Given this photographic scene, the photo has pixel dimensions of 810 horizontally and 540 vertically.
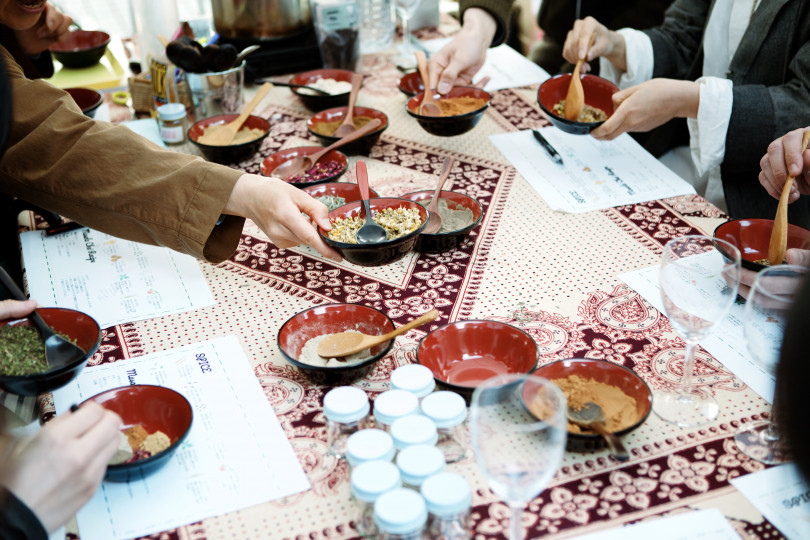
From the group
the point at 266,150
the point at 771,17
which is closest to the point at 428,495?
the point at 266,150

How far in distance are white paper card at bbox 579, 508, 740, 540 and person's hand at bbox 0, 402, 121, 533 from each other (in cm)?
55

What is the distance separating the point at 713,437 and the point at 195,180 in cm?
90

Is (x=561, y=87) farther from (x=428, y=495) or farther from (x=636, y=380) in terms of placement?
(x=428, y=495)

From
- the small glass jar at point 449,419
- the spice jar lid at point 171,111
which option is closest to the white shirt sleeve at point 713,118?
the small glass jar at point 449,419

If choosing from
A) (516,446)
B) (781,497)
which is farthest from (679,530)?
(516,446)

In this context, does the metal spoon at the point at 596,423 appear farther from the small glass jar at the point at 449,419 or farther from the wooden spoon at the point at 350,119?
the wooden spoon at the point at 350,119

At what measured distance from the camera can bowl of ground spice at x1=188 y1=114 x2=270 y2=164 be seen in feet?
5.46

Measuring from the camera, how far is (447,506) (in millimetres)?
740

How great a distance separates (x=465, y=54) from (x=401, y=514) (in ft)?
4.85

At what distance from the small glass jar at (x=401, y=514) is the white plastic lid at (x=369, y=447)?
0.20 ft

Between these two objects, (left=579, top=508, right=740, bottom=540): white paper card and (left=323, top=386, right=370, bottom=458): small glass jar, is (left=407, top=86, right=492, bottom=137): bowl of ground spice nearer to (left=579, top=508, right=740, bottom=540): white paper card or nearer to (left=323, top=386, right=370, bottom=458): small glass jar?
(left=323, top=386, right=370, bottom=458): small glass jar

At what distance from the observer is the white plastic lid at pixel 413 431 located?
83 centimetres

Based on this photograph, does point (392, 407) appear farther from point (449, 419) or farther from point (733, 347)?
point (733, 347)

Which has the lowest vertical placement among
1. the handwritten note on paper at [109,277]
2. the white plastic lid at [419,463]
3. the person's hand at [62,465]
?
the handwritten note on paper at [109,277]
